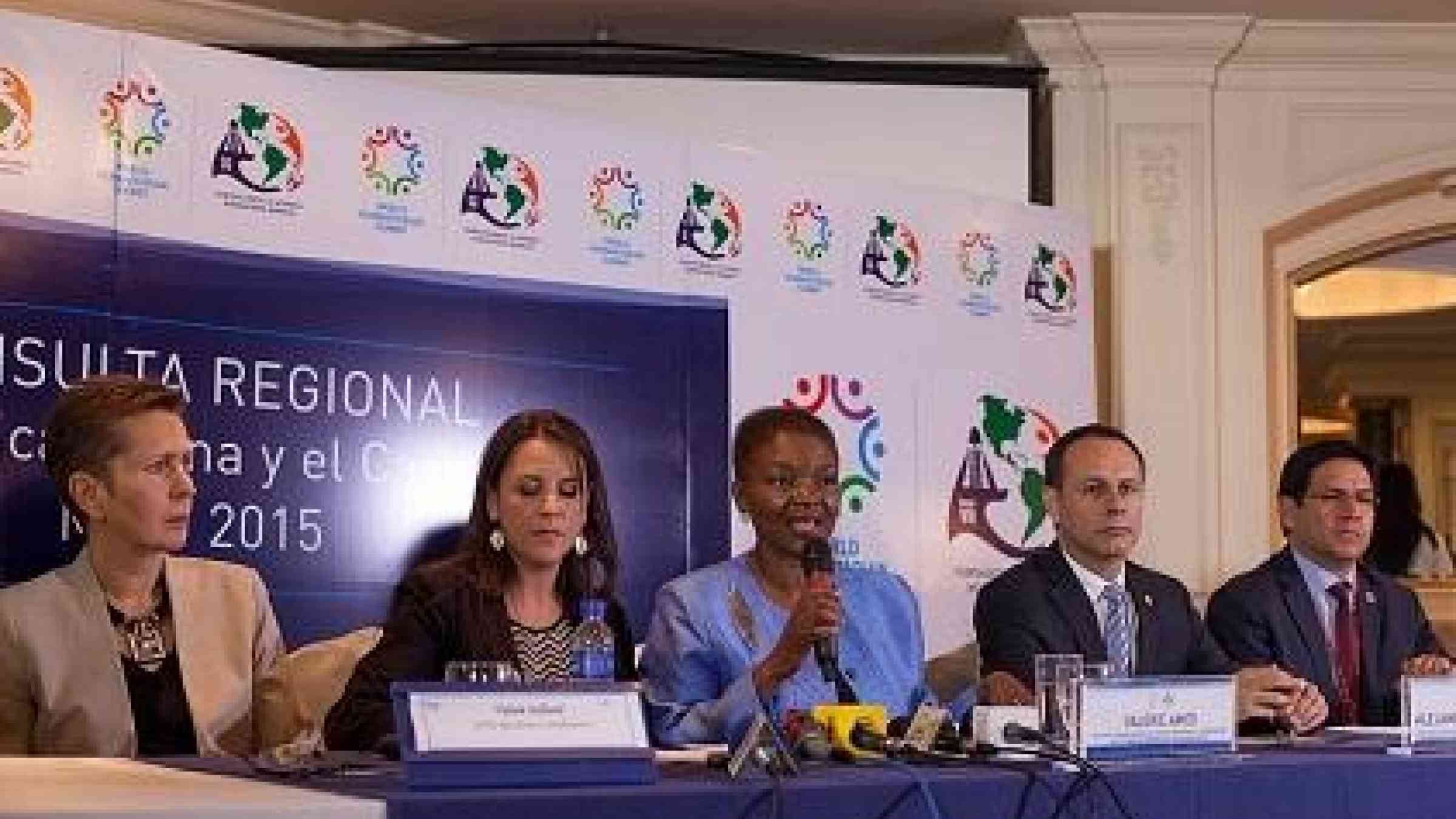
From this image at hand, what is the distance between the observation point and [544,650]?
323 centimetres

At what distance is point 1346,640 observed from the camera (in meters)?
4.08

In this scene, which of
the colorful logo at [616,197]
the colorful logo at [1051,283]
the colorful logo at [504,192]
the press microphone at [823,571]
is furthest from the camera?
the colorful logo at [1051,283]

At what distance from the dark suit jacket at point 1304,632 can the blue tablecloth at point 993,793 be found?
45.2 inches

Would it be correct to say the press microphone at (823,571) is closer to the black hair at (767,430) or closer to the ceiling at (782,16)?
the black hair at (767,430)

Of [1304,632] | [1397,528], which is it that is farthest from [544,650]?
[1397,528]

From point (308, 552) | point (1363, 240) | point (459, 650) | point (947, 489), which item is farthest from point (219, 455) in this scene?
point (1363, 240)

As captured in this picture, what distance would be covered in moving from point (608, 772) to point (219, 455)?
234 centimetres

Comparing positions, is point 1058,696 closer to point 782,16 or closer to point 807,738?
point 807,738

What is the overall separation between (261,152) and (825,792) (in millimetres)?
2601

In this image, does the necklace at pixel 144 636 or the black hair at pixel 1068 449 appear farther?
the black hair at pixel 1068 449

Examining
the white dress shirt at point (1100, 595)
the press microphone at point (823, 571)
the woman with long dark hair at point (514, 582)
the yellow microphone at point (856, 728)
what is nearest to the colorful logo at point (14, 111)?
the woman with long dark hair at point (514, 582)

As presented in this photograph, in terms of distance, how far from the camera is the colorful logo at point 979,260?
224 inches

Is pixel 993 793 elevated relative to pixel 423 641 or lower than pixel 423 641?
lower

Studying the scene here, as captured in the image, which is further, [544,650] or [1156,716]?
[544,650]
